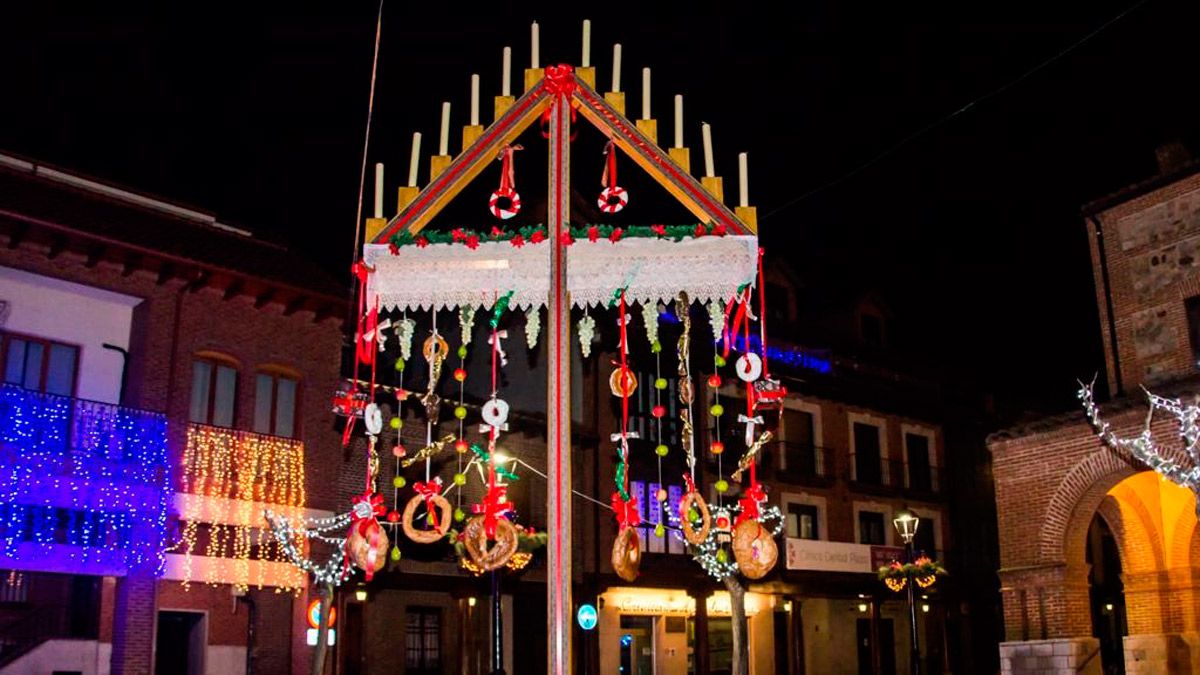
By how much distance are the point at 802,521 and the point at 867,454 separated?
13.5ft

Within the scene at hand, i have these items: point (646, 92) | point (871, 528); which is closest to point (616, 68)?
point (646, 92)

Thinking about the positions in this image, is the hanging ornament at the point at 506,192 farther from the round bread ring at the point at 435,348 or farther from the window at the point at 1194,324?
the window at the point at 1194,324

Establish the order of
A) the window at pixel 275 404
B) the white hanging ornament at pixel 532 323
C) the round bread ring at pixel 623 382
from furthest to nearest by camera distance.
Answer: the window at pixel 275 404
the round bread ring at pixel 623 382
the white hanging ornament at pixel 532 323

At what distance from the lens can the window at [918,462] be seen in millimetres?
38062

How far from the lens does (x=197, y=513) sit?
20594mm

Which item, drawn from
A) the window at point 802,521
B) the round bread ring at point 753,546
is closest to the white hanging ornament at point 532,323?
the round bread ring at point 753,546

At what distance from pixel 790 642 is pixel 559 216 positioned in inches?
1079

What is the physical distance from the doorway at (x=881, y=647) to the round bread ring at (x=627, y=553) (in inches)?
1147

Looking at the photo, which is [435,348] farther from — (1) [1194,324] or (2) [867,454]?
(2) [867,454]

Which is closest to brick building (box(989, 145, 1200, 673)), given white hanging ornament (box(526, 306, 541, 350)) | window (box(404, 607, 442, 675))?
white hanging ornament (box(526, 306, 541, 350))

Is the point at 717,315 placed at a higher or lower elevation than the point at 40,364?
lower

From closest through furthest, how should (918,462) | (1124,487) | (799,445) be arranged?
(1124,487) < (799,445) < (918,462)

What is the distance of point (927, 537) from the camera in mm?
37344

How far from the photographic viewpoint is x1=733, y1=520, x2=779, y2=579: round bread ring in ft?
27.0
